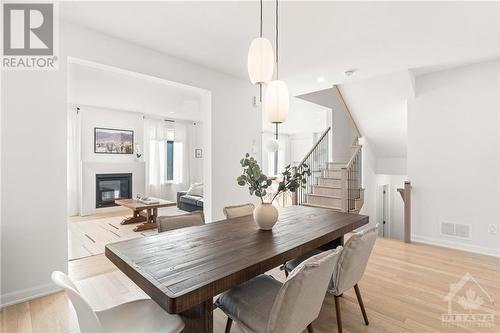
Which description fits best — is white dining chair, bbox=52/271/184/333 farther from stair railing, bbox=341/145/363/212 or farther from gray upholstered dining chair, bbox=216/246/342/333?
stair railing, bbox=341/145/363/212

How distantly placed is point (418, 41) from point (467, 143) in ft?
5.94

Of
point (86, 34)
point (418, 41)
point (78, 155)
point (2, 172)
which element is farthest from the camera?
point (78, 155)

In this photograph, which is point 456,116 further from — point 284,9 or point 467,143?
point 284,9

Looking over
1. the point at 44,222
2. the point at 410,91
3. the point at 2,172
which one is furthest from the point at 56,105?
the point at 410,91

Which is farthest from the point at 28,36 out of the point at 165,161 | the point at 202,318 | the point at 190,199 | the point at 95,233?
the point at 165,161

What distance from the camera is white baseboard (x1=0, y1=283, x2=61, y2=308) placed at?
2182 mm

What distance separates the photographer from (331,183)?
18.1ft

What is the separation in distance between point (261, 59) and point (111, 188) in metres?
6.13

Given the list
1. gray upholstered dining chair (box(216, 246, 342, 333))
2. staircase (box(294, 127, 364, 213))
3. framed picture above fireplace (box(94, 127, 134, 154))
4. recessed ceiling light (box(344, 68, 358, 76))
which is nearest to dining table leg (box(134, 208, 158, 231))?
framed picture above fireplace (box(94, 127, 134, 154))

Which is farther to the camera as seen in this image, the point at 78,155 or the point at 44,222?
the point at 78,155

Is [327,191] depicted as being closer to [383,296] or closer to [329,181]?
[329,181]

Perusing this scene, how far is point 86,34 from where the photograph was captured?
2598 millimetres

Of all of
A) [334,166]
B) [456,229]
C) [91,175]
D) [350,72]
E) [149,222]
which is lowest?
[149,222]

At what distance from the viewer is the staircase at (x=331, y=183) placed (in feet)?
→ 16.0
